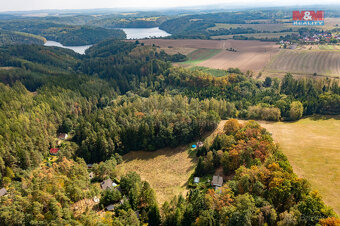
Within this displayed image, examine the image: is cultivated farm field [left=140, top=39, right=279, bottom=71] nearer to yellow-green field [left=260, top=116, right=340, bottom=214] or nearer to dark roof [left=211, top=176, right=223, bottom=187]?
yellow-green field [left=260, top=116, right=340, bottom=214]

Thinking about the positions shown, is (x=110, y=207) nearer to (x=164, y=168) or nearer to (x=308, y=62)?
(x=164, y=168)

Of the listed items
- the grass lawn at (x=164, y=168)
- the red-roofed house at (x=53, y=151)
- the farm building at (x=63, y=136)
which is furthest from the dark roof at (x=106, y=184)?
the farm building at (x=63, y=136)

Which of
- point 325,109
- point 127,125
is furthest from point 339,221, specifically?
point 325,109

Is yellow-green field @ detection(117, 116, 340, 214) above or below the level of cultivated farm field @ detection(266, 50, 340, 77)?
below

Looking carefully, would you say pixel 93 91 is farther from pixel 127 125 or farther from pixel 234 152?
pixel 234 152

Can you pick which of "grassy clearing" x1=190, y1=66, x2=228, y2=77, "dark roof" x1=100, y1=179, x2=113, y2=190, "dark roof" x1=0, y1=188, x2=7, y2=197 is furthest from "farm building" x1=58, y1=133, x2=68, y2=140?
"grassy clearing" x1=190, y1=66, x2=228, y2=77

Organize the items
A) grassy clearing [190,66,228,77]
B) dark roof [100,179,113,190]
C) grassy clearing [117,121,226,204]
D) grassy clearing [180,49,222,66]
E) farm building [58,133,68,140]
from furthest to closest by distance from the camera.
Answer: grassy clearing [180,49,222,66] → grassy clearing [190,66,228,77] → farm building [58,133,68,140] → grassy clearing [117,121,226,204] → dark roof [100,179,113,190]
